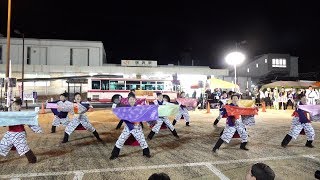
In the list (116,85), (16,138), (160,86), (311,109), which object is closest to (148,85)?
(160,86)

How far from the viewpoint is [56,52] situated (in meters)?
42.9

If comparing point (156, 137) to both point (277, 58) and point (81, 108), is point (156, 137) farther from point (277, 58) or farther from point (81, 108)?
point (277, 58)

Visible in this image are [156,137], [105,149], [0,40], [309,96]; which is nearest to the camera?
[105,149]

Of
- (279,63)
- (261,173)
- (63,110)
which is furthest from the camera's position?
(279,63)

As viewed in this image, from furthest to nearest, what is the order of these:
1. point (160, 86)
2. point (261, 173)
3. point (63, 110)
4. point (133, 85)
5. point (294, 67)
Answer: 1. point (294, 67)
2. point (160, 86)
3. point (133, 85)
4. point (63, 110)
5. point (261, 173)

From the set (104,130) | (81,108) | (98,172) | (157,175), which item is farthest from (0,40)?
Result: (157,175)

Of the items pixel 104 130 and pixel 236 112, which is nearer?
pixel 236 112

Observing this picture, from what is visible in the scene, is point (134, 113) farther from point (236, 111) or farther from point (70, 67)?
point (70, 67)

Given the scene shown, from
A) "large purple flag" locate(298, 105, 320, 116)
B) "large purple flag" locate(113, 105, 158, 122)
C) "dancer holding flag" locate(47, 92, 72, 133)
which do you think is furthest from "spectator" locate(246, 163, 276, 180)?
"dancer holding flag" locate(47, 92, 72, 133)

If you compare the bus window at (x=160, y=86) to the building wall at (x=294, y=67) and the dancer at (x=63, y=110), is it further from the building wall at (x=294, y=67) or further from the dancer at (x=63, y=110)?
the building wall at (x=294, y=67)

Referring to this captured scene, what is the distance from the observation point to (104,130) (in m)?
12.9

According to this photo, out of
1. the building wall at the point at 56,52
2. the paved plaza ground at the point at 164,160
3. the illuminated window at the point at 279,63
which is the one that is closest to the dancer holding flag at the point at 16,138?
the paved plaza ground at the point at 164,160

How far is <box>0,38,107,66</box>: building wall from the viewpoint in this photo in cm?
4109

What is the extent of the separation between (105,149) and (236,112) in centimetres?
376
